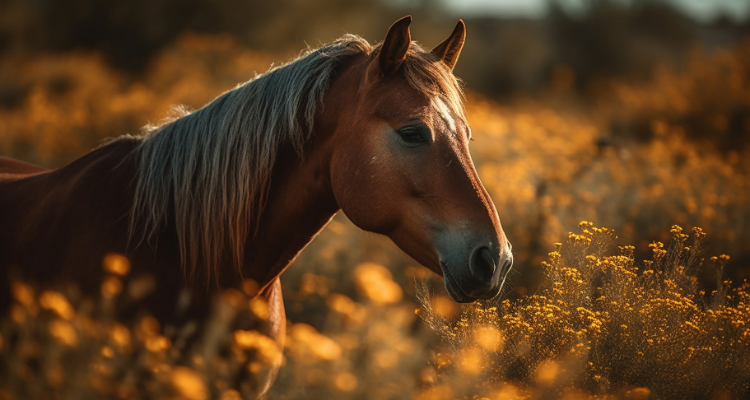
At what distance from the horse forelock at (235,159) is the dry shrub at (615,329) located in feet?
2.57

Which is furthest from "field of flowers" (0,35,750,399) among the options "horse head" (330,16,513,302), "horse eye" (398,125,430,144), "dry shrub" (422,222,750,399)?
"horse eye" (398,125,430,144)

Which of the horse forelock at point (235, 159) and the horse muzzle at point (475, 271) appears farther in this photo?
the horse forelock at point (235, 159)

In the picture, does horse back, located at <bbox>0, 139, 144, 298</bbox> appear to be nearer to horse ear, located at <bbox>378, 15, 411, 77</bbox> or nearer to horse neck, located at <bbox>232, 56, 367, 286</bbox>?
horse neck, located at <bbox>232, 56, 367, 286</bbox>

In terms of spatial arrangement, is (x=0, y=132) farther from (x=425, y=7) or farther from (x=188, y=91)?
(x=425, y=7)

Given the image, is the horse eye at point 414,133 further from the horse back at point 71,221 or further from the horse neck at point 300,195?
the horse back at point 71,221

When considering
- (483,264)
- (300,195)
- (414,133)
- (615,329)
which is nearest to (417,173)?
(414,133)

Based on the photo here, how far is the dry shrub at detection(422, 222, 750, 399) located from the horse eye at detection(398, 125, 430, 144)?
0.62 m

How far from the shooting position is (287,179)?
2.11 meters

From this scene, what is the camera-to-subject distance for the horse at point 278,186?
6.15 ft

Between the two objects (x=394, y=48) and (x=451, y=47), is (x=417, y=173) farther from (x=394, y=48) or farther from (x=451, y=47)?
(x=451, y=47)

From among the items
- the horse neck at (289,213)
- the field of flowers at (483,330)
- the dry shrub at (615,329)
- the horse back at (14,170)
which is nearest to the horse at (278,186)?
the horse neck at (289,213)

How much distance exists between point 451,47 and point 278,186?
36.8 inches

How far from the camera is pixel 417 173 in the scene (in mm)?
1869

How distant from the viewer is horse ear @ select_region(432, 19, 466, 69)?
2227mm
